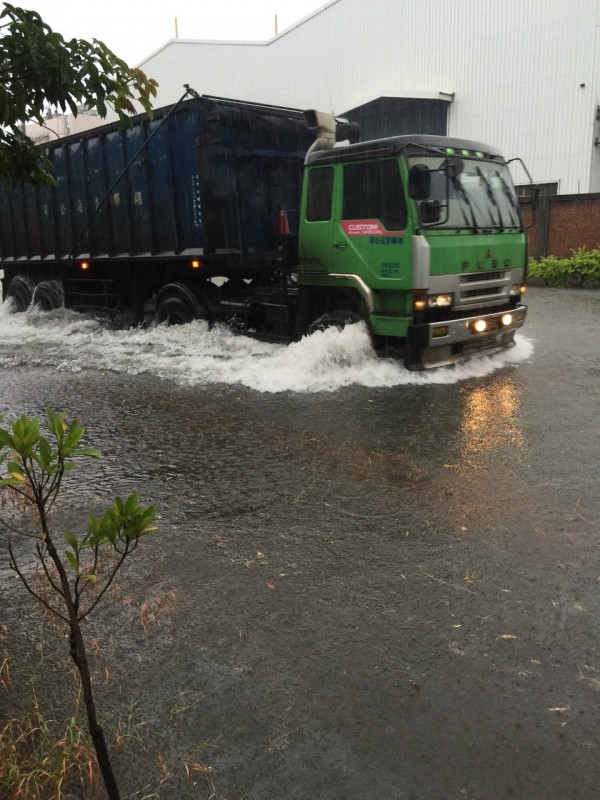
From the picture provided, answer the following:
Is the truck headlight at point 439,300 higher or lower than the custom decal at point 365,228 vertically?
lower

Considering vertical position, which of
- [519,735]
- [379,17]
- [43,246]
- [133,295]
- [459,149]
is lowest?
[519,735]

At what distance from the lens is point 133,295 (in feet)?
38.4

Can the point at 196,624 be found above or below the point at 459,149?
below

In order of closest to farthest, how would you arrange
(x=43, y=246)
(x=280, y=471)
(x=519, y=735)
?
(x=519, y=735) → (x=280, y=471) → (x=43, y=246)

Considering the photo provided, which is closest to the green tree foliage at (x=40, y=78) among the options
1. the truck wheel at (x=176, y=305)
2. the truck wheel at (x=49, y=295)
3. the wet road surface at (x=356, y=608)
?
the wet road surface at (x=356, y=608)

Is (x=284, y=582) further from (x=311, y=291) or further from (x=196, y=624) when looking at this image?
(x=311, y=291)

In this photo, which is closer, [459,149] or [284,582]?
[284,582]

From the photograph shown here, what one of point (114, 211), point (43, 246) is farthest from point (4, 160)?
point (43, 246)

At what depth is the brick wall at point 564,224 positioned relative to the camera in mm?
19562

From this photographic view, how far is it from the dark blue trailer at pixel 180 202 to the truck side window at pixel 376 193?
1.78 metres

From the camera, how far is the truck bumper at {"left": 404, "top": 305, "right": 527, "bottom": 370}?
7492 mm

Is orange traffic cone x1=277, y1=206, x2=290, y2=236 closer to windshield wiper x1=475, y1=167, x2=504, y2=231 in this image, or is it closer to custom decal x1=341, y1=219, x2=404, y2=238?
custom decal x1=341, y1=219, x2=404, y2=238

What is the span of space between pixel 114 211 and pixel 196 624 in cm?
965

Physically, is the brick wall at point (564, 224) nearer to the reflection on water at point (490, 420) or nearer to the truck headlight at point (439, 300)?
the truck headlight at point (439, 300)
